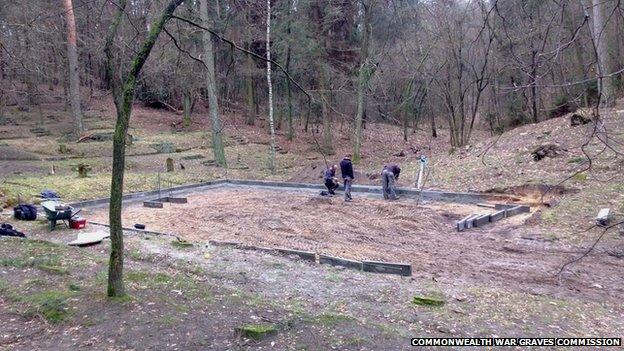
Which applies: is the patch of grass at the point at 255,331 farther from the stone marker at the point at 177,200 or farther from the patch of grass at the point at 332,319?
the stone marker at the point at 177,200

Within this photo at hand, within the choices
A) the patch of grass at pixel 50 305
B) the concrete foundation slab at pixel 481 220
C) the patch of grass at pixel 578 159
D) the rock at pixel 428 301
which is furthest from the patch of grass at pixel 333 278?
Answer: the patch of grass at pixel 578 159

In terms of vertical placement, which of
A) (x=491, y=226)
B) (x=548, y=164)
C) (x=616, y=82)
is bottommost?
(x=491, y=226)

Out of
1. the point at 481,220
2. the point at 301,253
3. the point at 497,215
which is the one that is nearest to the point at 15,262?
the point at 301,253

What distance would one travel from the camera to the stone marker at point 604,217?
972 cm

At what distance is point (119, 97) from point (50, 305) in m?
2.25

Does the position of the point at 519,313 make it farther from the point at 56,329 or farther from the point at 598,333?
the point at 56,329

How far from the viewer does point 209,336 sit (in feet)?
15.2

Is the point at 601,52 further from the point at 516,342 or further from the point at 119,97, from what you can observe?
the point at 119,97

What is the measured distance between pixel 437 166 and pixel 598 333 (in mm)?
13784

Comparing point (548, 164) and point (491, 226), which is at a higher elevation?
point (548, 164)

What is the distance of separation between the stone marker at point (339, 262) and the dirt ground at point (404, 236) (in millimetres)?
534

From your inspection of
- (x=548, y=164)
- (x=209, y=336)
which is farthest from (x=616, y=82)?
(x=209, y=336)

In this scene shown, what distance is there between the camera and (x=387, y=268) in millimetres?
7570

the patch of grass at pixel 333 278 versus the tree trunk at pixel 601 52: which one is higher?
the tree trunk at pixel 601 52
